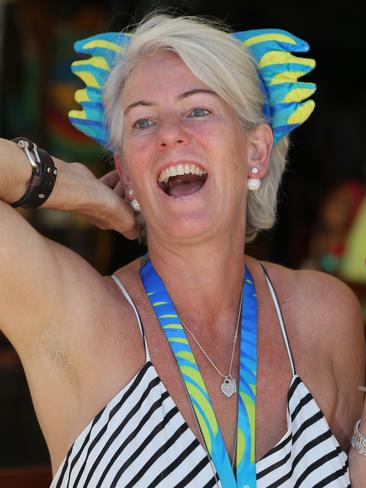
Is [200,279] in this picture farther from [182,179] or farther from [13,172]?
[13,172]

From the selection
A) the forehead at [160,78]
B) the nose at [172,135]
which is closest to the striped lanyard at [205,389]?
the nose at [172,135]

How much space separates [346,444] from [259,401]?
326 millimetres

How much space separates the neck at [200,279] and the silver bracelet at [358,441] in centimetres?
45

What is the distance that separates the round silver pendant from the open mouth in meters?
0.53

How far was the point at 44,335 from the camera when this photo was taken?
223 cm

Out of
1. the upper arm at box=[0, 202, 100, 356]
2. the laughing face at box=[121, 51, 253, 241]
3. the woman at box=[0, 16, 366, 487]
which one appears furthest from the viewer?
the laughing face at box=[121, 51, 253, 241]

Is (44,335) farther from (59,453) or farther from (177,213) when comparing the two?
(177,213)

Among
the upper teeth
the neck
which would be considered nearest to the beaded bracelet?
the upper teeth

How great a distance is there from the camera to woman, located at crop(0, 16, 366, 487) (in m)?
2.23

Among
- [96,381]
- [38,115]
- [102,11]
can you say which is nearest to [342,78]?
[102,11]

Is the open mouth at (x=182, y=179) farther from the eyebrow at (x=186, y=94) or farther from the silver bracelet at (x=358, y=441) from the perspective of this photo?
the silver bracelet at (x=358, y=441)

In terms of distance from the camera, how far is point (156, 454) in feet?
7.27

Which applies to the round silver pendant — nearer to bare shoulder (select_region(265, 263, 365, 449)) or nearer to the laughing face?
bare shoulder (select_region(265, 263, 365, 449))

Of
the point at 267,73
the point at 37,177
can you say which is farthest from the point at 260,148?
the point at 37,177
